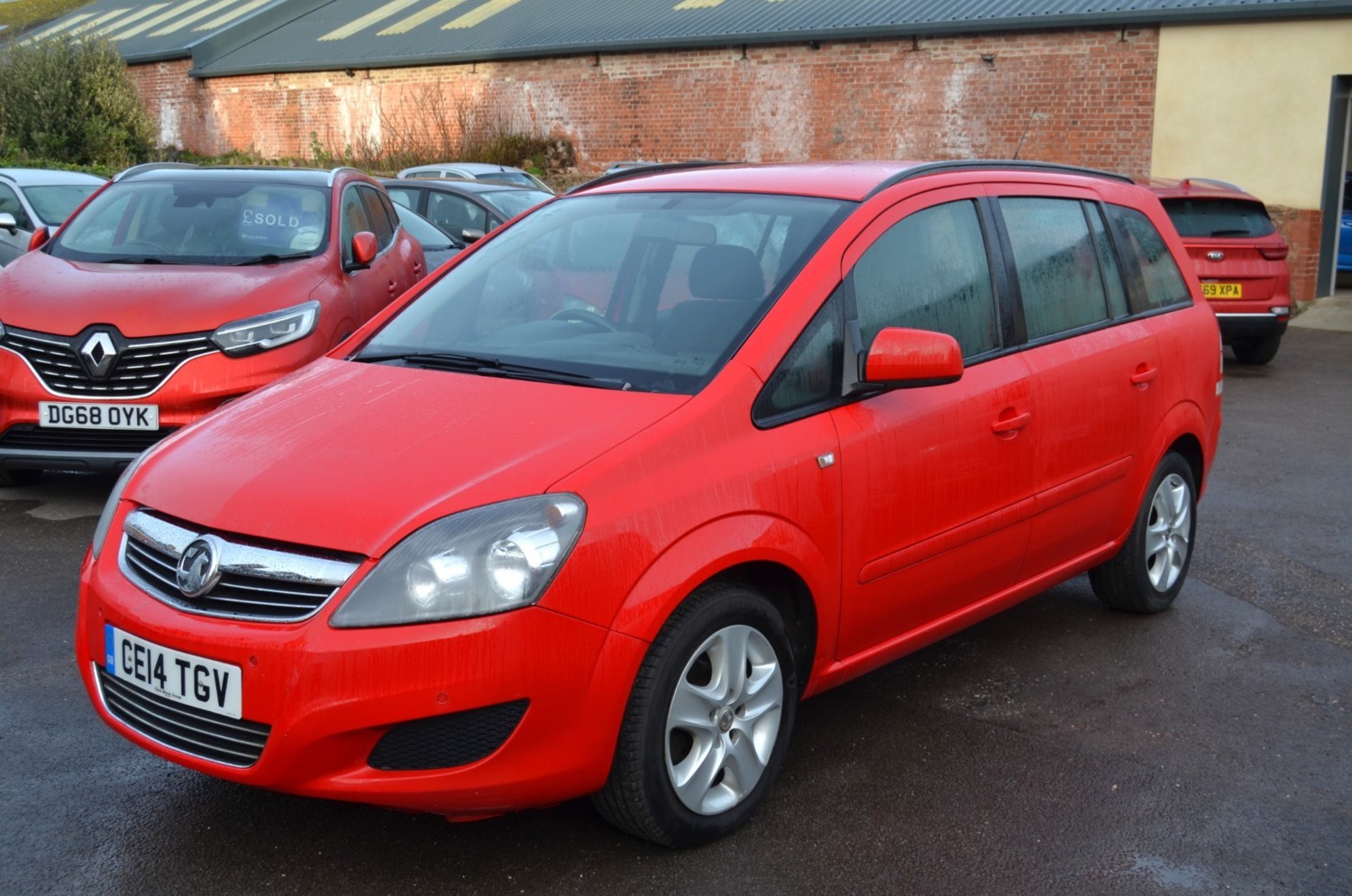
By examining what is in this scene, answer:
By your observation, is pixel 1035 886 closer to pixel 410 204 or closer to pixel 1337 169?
pixel 410 204

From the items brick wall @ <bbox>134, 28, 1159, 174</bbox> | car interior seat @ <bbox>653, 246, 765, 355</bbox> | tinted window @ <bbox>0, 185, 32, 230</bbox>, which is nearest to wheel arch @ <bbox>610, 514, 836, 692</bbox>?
car interior seat @ <bbox>653, 246, 765, 355</bbox>

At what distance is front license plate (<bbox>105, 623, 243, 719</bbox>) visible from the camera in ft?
10.3

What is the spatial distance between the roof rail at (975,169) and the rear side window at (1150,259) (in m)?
0.19

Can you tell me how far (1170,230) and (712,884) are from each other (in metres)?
3.63

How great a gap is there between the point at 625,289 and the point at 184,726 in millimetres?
1767

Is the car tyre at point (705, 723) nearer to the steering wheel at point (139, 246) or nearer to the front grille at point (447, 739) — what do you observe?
the front grille at point (447, 739)

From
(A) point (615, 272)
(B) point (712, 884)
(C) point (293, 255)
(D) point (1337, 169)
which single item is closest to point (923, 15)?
(D) point (1337, 169)

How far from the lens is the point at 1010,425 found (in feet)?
14.4

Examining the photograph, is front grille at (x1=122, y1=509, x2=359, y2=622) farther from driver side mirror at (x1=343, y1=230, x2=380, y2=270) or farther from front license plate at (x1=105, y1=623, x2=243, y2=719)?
driver side mirror at (x1=343, y1=230, x2=380, y2=270)

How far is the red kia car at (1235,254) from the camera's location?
12.8 m

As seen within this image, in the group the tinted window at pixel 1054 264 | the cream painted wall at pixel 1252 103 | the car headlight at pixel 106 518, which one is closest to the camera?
the car headlight at pixel 106 518

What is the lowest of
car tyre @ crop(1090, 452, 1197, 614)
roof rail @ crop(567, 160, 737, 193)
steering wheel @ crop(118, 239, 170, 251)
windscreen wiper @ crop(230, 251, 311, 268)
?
car tyre @ crop(1090, 452, 1197, 614)

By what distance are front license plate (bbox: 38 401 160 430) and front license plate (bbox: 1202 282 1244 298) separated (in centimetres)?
974

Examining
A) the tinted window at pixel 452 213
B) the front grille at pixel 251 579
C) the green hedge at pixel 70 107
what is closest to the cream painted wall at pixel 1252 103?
the tinted window at pixel 452 213
